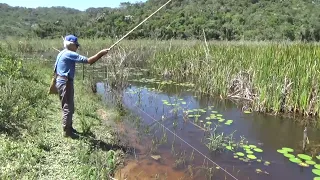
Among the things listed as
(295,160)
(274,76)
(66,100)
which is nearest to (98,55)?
(66,100)

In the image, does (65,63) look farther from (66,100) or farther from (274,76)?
(274,76)

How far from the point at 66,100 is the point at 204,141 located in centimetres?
274

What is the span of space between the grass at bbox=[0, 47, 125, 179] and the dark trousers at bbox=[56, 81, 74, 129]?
0.94ft

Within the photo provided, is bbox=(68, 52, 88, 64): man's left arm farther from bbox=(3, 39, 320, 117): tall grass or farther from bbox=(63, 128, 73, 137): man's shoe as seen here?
bbox=(3, 39, 320, 117): tall grass

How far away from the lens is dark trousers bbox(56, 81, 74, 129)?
524 centimetres

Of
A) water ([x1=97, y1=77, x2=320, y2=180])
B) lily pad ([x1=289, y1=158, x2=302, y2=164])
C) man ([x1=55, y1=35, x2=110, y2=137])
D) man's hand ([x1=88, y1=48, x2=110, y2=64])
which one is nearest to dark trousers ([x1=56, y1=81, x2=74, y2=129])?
man ([x1=55, y1=35, x2=110, y2=137])

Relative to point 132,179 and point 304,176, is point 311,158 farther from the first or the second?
point 132,179

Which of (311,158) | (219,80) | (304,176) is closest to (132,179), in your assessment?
(304,176)

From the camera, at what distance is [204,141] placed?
6254 mm

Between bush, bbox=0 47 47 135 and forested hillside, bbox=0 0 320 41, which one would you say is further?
forested hillside, bbox=0 0 320 41

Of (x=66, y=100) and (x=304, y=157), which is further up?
(x=66, y=100)

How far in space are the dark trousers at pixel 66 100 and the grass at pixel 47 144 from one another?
0.94ft

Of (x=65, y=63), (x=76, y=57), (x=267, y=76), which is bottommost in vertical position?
(x=267, y=76)

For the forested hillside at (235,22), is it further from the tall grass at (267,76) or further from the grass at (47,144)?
the grass at (47,144)
